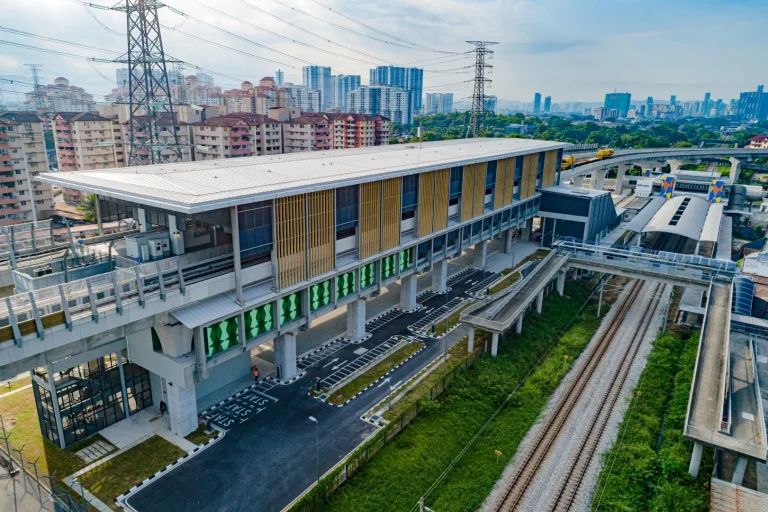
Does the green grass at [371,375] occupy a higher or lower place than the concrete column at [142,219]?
lower

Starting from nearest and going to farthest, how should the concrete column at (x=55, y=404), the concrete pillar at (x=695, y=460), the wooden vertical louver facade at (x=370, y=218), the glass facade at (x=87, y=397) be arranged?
the concrete column at (x=55, y=404)
the concrete pillar at (x=695, y=460)
the glass facade at (x=87, y=397)
the wooden vertical louver facade at (x=370, y=218)

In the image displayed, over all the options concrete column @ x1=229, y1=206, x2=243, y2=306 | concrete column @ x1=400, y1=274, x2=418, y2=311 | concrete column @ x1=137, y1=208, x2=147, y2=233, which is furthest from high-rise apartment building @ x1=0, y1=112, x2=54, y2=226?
concrete column @ x1=229, y1=206, x2=243, y2=306

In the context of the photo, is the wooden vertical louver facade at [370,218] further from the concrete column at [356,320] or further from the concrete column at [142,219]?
the concrete column at [142,219]

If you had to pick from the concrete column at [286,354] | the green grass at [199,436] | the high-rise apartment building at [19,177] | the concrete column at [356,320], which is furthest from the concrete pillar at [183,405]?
the high-rise apartment building at [19,177]

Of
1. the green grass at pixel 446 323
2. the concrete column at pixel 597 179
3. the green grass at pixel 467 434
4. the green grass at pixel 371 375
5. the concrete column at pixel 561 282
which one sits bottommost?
the green grass at pixel 467 434

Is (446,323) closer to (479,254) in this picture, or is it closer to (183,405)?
(479,254)

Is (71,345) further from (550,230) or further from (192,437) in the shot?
(550,230)

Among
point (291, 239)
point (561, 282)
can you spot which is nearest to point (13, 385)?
point (291, 239)
